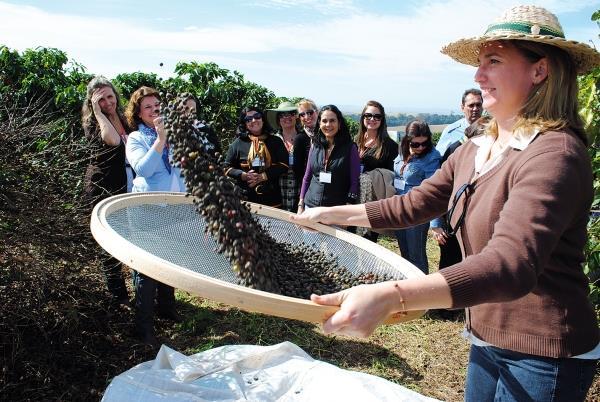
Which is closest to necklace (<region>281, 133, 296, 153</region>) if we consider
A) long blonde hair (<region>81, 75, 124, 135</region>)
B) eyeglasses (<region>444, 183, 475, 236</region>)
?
long blonde hair (<region>81, 75, 124, 135</region>)

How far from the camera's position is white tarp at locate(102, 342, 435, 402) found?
239cm

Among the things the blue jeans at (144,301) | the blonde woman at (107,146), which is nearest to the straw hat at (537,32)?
the blue jeans at (144,301)

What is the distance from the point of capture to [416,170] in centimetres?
452

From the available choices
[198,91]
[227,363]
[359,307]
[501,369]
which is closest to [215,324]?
[227,363]

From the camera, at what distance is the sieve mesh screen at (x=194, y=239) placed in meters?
1.76

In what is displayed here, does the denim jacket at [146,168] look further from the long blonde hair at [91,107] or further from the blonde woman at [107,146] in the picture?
the long blonde hair at [91,107]

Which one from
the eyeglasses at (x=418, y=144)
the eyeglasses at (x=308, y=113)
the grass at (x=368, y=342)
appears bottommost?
the grass at (x=368, y=342)

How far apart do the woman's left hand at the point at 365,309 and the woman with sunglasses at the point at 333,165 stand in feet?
11.5

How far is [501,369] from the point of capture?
1.50m

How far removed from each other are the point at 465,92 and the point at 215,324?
3.37 m

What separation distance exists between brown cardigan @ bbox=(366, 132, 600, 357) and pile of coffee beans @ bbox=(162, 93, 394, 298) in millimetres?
474

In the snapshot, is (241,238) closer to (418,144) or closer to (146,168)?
(146,168)

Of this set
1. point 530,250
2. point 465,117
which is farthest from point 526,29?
point 465,117

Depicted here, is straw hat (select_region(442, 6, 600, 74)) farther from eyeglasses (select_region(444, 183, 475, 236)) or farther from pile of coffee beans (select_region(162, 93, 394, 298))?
pile of coffee beans (select_region(162, 93, 394, 298))
